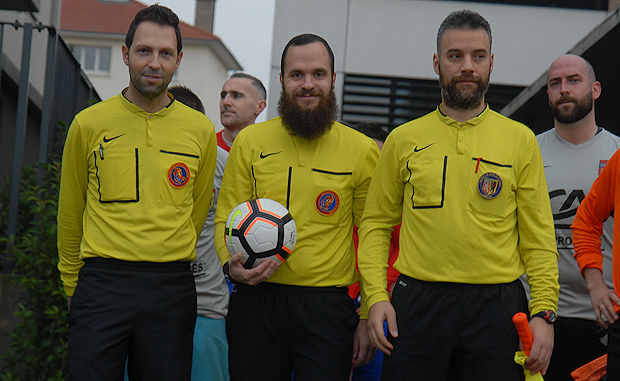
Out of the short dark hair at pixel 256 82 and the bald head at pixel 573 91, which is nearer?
the bald head at pixel 573 91

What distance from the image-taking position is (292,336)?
12.1 feet

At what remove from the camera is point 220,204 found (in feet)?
12.9

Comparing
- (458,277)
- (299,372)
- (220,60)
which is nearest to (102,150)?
(299,372)

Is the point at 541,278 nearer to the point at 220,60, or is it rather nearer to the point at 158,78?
the point at 158,78

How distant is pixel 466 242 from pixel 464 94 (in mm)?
749

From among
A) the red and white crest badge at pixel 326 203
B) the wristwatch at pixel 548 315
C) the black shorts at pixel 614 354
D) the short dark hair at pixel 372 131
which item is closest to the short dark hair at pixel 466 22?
the red and white crest badge at pixel 326 203

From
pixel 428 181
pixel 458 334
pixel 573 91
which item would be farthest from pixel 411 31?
pixel 458 334

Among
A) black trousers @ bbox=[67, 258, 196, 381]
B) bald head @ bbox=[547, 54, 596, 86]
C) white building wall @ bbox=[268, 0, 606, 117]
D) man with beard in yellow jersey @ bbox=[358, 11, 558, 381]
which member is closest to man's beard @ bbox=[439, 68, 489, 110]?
man with beard in yellow jersey @ bbox=[358, 11, 558, 381]

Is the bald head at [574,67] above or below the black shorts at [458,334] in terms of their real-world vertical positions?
above

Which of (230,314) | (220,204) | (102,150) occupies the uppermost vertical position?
(102,150)

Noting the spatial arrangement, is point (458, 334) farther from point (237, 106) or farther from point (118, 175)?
point (237, 106)

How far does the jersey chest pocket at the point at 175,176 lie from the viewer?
3783 mm

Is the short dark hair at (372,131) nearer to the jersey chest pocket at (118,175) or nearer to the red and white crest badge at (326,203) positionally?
the red and white crest badge at (326,203)

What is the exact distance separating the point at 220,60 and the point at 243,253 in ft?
148
